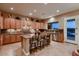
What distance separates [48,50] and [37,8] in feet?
3.13

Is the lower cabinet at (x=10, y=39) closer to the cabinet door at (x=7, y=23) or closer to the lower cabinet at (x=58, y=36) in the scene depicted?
the cabinet door at (x=7, y=23)

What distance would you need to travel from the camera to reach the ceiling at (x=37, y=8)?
2.27 m

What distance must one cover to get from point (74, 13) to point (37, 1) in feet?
2.68

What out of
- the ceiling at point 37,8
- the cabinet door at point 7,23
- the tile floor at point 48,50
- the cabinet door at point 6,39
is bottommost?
the tile floor at point 48,50

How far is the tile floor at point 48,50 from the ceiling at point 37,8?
2.39 ft

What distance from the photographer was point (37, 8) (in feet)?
7.62

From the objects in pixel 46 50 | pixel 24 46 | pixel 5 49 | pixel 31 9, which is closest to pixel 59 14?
pixel 31 9

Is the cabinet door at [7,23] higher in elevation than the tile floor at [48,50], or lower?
higher

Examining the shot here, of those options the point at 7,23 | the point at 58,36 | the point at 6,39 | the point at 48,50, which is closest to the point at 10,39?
the point at 6,39

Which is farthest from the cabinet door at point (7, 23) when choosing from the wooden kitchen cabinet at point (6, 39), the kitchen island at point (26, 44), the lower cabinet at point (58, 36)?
the lower cabinet at point (58, 36)

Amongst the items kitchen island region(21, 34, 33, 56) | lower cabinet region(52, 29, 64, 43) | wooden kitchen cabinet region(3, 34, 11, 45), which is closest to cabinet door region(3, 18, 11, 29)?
wooden kitchen cabinet region(3, 34, 11, 45)

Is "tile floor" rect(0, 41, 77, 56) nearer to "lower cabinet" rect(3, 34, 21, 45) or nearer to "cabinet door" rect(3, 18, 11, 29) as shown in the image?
"lower cabinet" rect(3, 34, 21, 45)

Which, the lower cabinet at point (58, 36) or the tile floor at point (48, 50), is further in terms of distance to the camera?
the lower cabinet at point (58, 36)

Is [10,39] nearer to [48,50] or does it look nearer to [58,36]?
[48,50]
